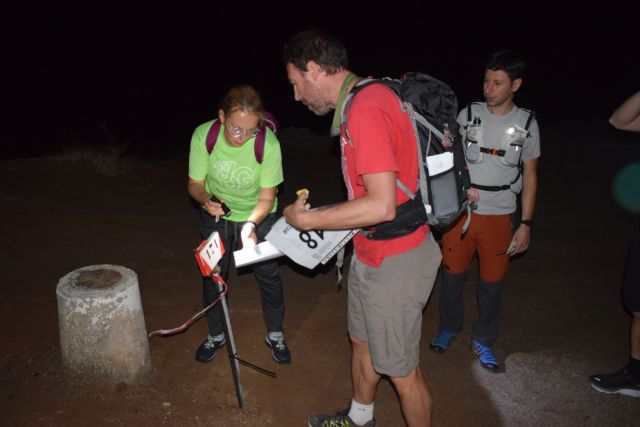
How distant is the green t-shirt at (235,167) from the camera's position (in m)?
3.49

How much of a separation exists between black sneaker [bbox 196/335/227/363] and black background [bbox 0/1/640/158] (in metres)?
6.78

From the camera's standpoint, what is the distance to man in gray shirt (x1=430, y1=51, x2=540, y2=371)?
3814 mm

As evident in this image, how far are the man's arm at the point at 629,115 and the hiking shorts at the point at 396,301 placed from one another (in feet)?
5.24

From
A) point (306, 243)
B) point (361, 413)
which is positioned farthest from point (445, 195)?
point (361, 413)

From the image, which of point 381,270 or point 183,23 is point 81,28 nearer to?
point 183,23

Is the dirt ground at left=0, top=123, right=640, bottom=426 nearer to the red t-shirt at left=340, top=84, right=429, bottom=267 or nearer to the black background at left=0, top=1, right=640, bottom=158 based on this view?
the red t-shirt at left=340, top=84, right=429, bottom=267

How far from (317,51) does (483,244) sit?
7.26ft

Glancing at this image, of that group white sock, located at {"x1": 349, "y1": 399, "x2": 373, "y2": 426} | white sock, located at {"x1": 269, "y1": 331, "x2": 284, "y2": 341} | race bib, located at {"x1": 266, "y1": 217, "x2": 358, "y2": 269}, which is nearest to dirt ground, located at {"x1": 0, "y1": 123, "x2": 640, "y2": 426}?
white sock, located at {"x1": 269, "y1": 331, "x2": 284, "y2": 341}

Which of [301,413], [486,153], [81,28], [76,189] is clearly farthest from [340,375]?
[81,28]

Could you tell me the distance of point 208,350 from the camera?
4.06 meters

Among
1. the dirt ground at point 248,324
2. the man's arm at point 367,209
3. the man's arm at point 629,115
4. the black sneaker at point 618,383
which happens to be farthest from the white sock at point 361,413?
the man's arm at point 629,115

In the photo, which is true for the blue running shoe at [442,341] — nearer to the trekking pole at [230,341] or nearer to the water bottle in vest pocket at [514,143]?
the water bottle in vest pocket at [514,143]

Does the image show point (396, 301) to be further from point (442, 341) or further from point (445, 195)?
point (442, 341)

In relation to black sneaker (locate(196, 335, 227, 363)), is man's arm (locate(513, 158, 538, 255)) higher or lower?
higher
